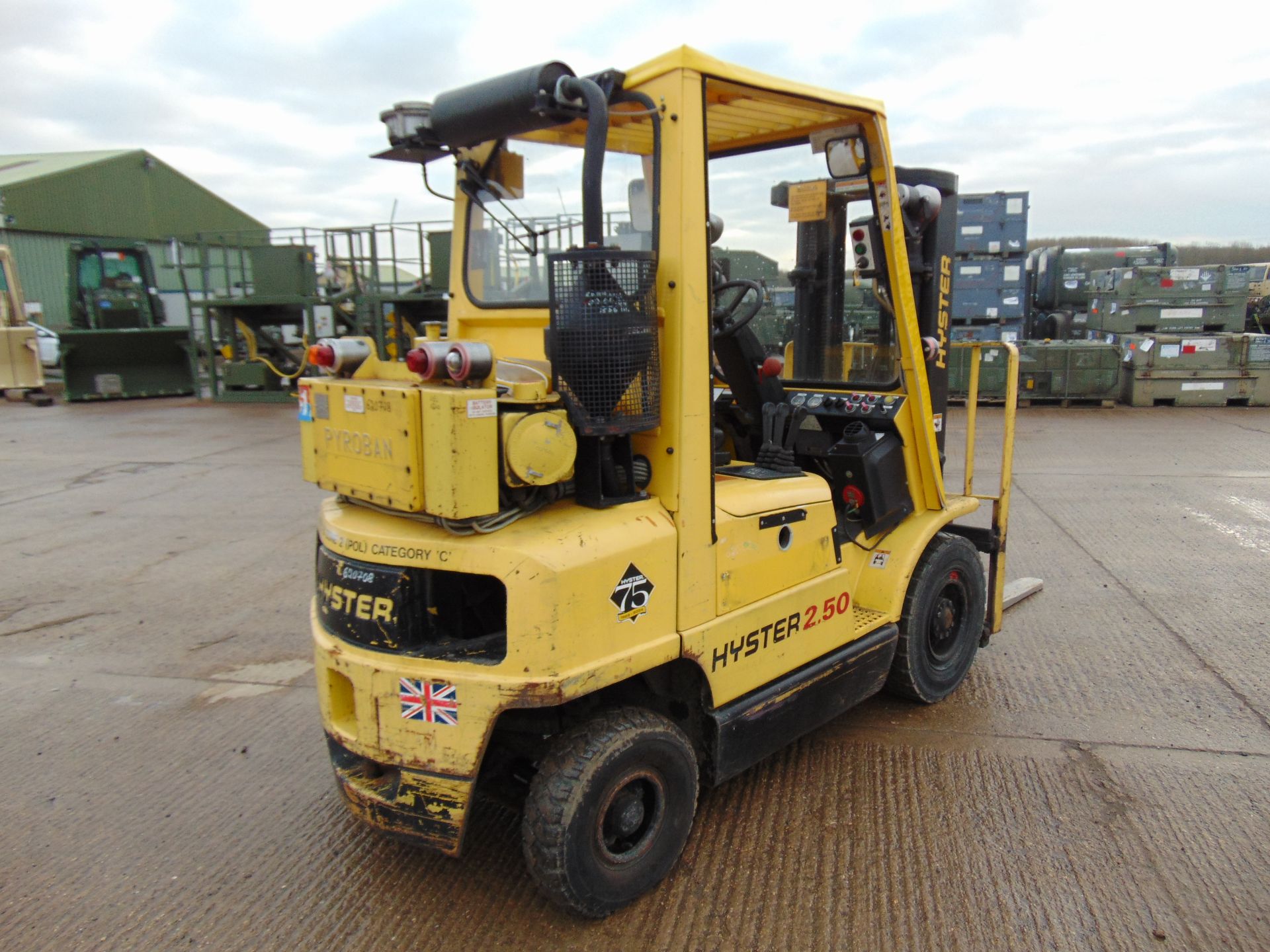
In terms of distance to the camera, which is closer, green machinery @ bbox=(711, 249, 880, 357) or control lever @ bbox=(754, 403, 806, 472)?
control lever @ bbox=(754, 403, 806, 472)

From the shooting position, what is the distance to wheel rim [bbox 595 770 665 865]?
2.62 metres

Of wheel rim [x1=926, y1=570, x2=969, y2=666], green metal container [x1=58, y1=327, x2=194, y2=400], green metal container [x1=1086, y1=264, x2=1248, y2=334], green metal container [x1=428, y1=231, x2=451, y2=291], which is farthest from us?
green metal container [x1=58, y1=327, x2=194, y2=400]

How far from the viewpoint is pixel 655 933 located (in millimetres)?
2641

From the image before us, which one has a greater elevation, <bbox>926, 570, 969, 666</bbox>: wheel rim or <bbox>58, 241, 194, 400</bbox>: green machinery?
<bbox>58, 241, 194, 400</bbox>: green machinery

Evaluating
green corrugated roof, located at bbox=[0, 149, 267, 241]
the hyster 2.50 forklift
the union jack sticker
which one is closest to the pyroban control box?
the hyster 2.50 forklift

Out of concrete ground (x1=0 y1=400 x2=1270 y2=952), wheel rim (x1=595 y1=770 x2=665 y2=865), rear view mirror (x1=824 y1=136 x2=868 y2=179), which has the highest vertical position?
rear view mirror (x1=824 y1=136 x2=868 y2=179)

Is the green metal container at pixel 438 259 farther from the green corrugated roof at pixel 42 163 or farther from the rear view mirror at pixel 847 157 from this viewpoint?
the green corrugated roof at pixel 42 163

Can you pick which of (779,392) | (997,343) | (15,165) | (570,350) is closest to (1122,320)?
(997,343)

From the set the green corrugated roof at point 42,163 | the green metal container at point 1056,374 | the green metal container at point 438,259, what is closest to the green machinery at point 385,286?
the green metal container at point 438,259

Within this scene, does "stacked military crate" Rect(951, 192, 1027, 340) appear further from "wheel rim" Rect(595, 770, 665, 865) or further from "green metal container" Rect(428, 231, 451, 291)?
"wheel rim" Rect(595, 770, 665, 865)

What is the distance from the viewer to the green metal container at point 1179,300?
50.8 feet

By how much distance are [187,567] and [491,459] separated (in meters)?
4.95

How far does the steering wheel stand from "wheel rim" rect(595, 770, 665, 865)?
165 centimetres

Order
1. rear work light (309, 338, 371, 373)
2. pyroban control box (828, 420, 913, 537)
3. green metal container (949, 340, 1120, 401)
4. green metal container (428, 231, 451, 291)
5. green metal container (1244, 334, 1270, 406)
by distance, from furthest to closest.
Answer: green metal container (949, 340, 1120, 401) → green metal container (428, 231, 451, 291) → green metal container (1244, 334, 1270, 406) → pyroban control box (828, 420, 913, 537) → rear work light (309, 338, 371, 373)
